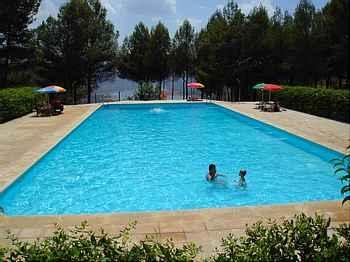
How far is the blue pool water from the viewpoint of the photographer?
855 centimetres

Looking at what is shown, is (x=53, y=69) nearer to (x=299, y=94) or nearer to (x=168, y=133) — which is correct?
(x=168, y=133)

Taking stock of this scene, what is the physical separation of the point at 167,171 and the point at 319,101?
10626 millimetres

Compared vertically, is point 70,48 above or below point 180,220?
above

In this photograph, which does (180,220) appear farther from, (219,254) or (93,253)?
(93,253)

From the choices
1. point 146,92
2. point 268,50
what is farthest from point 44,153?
point 268,50

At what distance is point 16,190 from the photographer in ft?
27.9

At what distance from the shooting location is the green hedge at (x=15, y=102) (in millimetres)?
16938

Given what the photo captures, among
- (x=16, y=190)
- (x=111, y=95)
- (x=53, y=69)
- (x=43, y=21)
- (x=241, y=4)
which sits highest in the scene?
(x=241, y=4)

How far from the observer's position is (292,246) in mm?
3221

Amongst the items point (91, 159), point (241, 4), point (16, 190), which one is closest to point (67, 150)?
point (91, 159)

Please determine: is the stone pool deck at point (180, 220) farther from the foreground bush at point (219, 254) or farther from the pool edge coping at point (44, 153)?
the foreground bush at point (219, 254)

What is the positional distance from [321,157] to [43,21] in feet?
80.0

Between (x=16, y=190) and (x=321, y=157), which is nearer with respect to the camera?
(x=16, y=190)

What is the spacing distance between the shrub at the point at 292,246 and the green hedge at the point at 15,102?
1572 cm
